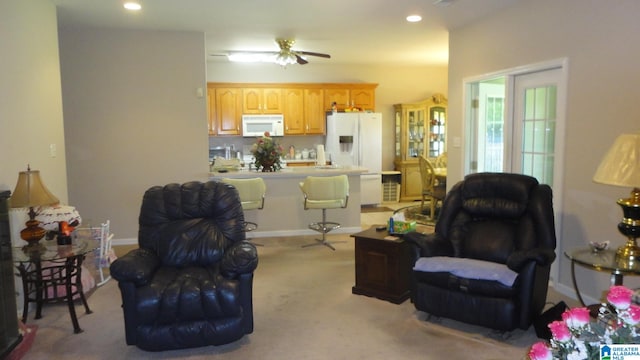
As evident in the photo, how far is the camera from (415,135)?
9109 millimetres

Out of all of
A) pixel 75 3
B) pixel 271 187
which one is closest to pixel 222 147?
pixel 271 187

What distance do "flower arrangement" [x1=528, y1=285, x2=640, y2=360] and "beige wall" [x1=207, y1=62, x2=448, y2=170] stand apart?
7.66 m

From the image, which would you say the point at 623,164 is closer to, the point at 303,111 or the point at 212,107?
the point at 303,111

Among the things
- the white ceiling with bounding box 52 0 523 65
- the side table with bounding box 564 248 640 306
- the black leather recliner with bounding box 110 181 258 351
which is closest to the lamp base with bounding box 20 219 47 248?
the black leather recliner with bounding box 110 181 258 351

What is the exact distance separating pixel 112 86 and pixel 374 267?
3952 millimetres

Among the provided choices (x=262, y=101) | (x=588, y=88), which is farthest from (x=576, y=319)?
(x=262, y=101)

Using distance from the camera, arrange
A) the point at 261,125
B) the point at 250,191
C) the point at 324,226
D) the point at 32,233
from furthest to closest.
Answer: the point at 261,125, the point at 324,226, the point at 250,191, the point at 32,233

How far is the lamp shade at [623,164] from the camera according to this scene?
2.81m

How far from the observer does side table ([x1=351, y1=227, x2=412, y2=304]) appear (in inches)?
153

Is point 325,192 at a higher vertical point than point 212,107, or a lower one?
lower

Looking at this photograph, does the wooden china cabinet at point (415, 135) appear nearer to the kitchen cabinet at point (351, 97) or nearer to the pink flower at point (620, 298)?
the kitchen cabinet at point (351, 97)

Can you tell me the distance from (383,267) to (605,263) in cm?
162

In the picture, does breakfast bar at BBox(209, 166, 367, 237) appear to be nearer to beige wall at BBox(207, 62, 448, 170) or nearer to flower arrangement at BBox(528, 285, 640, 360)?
beige wall at BBox(207, 62, 448, 170)

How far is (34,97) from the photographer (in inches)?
155
